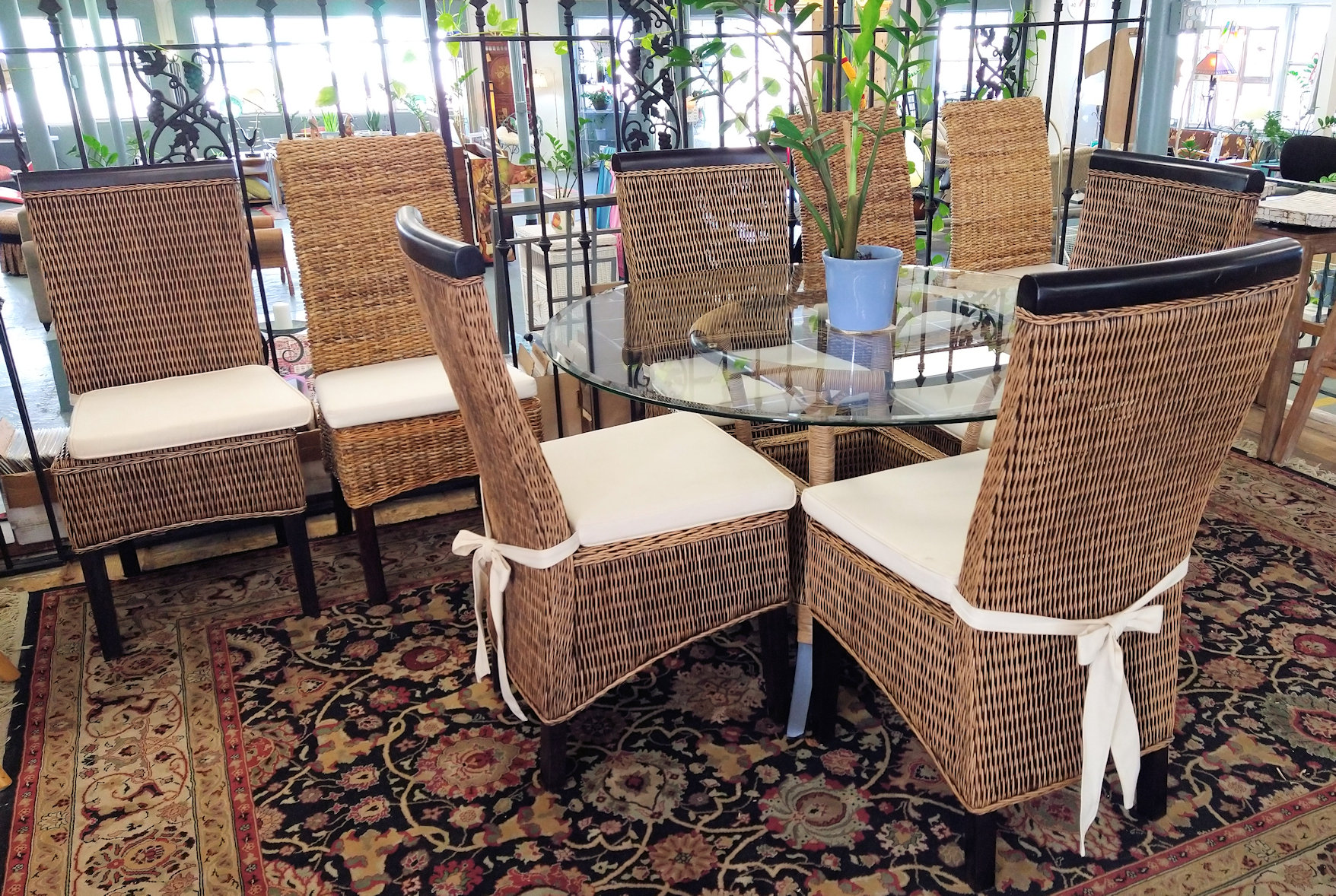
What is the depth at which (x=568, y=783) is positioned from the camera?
1721 mm

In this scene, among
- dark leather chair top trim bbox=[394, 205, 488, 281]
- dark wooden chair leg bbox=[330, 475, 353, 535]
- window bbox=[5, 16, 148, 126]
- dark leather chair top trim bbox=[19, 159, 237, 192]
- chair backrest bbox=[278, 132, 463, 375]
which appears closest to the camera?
dark leather chair top trim bbox=[394, 205, 488, 281]

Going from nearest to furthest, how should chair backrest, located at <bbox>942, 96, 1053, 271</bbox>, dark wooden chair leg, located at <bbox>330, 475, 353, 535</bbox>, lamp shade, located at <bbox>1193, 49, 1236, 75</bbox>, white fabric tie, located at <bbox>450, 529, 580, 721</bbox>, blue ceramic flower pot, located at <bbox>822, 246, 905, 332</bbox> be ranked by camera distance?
white fabric tie, located at <bbox>450, 529, 580, 721</bbox>, blue ceramic flower pot, located at <bbox>822, 246, 905, 332</bbox>, dark wooden chair leg, located at <bbox>330, 475, 353, 535</bbox>, chair backrest, located at <bbox>942, 96, 1053, 271</bbox>, lamp shade, located at <bbox>1193, 49, 1236, 75</bbox>

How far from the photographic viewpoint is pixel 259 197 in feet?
24.6

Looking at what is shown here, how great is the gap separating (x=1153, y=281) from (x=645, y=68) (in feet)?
6.42

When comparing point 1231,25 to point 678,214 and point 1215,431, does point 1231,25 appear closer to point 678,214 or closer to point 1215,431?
point 678,214

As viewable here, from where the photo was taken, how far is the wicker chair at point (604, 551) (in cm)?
152

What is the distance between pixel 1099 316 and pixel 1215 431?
328mm

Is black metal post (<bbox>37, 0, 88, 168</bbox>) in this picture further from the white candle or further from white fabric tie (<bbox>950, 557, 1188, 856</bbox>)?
the white candle

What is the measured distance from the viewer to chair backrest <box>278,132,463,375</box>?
2.38 meters

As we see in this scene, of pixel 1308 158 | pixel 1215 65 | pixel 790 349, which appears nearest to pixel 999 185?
pixel 790 349

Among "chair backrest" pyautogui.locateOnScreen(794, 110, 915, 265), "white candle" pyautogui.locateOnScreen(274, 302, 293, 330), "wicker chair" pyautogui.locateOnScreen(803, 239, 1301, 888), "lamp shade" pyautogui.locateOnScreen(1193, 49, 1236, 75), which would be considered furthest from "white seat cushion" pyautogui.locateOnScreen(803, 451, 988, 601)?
"lamp shade" pyautogui.locateOnScreen(1193, 49, 1236, 75)

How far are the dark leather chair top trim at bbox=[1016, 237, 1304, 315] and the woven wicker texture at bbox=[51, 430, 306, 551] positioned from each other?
1.67 m

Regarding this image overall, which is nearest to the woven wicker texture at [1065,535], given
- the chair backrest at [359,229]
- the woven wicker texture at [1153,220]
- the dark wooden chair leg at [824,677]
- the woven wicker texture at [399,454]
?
the dark wooden chair leg at [824,677]

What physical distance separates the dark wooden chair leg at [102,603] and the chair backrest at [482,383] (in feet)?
3.24
